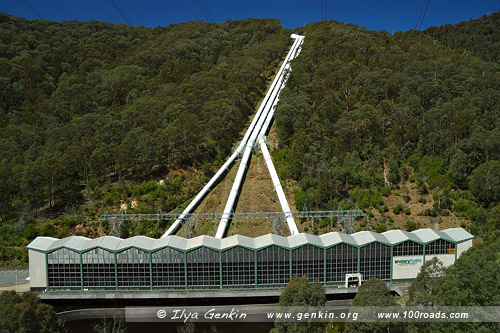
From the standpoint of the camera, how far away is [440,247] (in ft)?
104

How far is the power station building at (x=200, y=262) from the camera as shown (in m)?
29.8

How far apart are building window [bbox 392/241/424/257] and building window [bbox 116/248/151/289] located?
62.3ft

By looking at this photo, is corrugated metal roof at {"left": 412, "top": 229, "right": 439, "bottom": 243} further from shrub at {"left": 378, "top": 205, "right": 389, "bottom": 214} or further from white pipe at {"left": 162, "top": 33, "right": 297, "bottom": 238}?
white pipe at {"left": 162, "top": 33, "right": 297, "bottom": 238}

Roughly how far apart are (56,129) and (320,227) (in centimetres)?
3715

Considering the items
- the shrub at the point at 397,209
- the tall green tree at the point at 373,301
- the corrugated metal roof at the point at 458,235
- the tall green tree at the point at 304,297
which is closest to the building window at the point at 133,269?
the tall green tree at the point at 304,297

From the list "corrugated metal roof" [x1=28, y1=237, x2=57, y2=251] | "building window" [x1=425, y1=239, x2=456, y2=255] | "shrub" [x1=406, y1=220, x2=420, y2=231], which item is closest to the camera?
"corrugated metal roof" [x1=28, y1=237, x2=57, y2=251]

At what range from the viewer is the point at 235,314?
91.8 ft

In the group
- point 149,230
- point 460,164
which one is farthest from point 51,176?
point 460,164

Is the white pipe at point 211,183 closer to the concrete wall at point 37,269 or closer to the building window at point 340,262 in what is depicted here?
the concrete wall at point 37,269

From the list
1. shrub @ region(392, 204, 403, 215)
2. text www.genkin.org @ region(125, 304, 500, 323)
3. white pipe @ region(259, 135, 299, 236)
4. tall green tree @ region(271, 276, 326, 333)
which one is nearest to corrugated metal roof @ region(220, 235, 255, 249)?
text www.genkin.org @ region(125, 304, 500, 323)

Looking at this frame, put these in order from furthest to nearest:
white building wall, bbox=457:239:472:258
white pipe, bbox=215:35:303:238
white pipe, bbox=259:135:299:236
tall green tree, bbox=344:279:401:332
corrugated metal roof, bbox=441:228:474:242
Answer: white pipe, bbox=215:35:303:238 < white pipe, bbox=259:135:299:236 < corrugated metal roof, bbox=441:228:474:242 < white building wall, bbox=457:239:472:258 < tall green tree, bbox=344:279:401:332

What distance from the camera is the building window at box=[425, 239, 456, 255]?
103 ft

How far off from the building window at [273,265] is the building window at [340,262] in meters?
3.18

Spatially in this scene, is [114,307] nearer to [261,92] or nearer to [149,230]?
[149,230]
